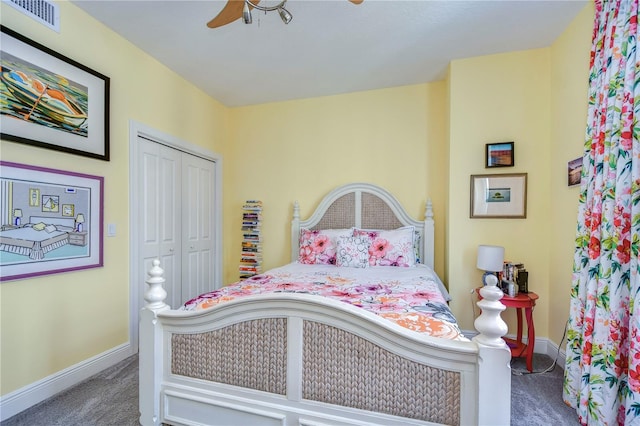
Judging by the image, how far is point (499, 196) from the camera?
9.39 feet

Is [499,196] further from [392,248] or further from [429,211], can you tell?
[392,248]

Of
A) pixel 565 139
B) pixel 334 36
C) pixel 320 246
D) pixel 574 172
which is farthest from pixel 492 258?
pixel 334 36

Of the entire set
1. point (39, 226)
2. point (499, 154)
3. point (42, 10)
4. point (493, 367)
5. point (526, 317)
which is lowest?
point (526, 317)

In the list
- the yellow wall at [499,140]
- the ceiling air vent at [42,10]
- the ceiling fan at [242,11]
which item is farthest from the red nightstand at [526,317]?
the ceiling air vent at [42,10]

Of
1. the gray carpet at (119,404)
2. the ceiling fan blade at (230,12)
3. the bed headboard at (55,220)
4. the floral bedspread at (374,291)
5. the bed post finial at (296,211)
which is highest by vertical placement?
the ceiling fan blade at (230,12)

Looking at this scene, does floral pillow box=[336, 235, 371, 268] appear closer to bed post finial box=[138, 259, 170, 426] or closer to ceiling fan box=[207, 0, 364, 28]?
bed post finial box=[138, 259, 170, 426]

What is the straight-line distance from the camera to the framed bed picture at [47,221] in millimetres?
1855

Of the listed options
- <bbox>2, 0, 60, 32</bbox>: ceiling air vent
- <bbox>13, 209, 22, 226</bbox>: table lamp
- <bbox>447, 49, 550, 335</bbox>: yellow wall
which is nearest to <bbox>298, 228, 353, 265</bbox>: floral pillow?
<bbox>447, 49, 550, 335</bbox>: yellow wall

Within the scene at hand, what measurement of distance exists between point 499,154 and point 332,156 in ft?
5.72

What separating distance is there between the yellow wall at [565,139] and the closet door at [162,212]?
140 inches

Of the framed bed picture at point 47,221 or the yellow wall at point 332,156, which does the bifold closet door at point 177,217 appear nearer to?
the yellow wall at point 332,156

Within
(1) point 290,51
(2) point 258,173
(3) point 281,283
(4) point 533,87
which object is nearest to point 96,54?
(1) point 290,51

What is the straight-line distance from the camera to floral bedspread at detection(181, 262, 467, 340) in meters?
1.47

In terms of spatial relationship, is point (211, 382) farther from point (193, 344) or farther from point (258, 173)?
point (258, 173)
